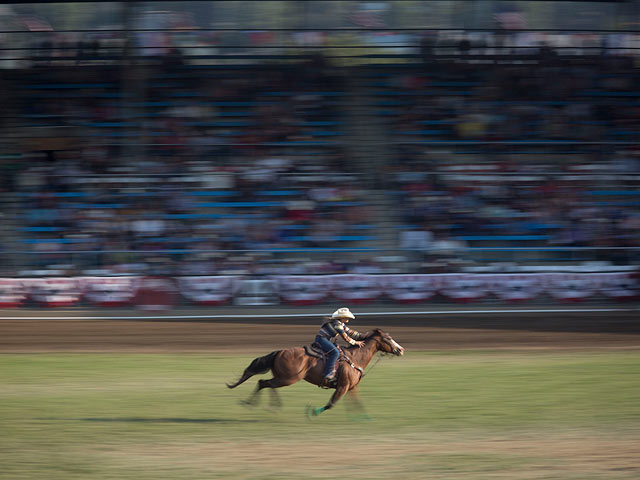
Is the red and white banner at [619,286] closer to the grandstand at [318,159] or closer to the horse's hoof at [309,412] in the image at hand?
the grandstand at [318,159]

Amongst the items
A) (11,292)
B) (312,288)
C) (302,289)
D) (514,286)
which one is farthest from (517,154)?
(11,292)

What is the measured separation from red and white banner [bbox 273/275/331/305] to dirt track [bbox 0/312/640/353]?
1.79m

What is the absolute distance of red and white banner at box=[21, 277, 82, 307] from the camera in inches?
818

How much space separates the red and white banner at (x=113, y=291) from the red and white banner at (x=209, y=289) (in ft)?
4.67

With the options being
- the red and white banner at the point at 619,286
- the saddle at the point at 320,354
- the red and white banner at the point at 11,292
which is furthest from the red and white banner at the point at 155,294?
the red and white banner at the point at 619,286

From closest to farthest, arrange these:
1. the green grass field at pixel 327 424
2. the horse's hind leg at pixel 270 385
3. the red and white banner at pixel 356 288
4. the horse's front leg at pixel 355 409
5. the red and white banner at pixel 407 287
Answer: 1. the green grass field at pixel 327 424
2. the horse's hind leg at pixel 270 385
3. the horse's front leg at pixel 355 409
4. the red and white banner at pixel 356 288
5. the red and white banner at pixel 407 287

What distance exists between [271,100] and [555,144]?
1035 cm

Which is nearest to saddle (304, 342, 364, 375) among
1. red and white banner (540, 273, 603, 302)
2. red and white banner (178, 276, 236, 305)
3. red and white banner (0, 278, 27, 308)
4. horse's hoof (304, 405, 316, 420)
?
horse's hoof (304, 405, 316, 420)

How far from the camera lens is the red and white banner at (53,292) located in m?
20.8

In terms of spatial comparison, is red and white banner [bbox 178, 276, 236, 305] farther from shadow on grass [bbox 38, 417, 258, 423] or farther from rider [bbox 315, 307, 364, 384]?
rider [bbox 315, 307, 364, 384]

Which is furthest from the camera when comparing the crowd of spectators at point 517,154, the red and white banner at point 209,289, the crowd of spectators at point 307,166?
the crowd of spectators at point 517,154

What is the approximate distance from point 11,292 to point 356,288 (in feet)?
32.0

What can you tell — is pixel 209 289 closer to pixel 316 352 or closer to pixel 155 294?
pixel 155 294

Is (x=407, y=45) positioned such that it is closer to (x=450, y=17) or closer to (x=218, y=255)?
(x=450, y=17)
